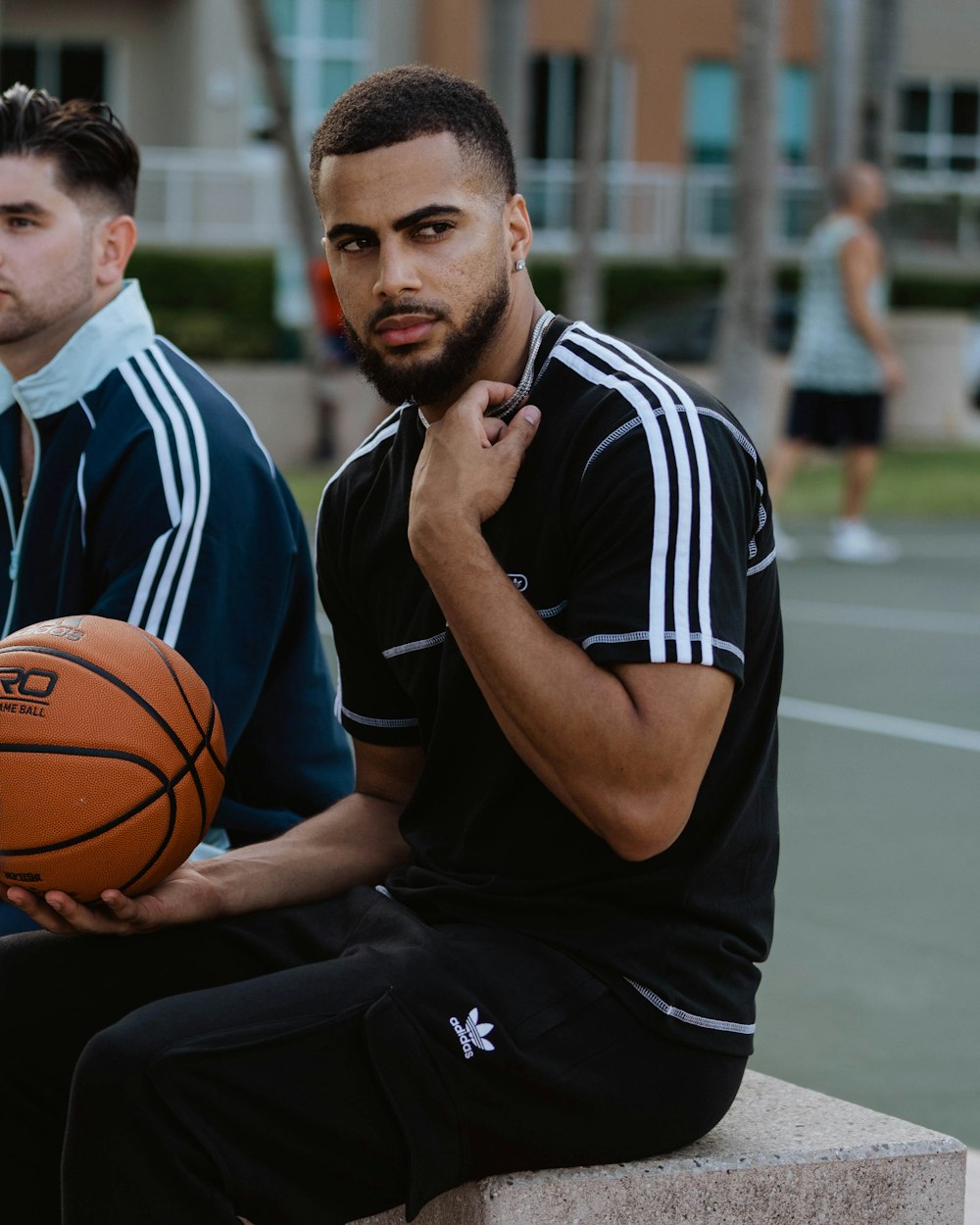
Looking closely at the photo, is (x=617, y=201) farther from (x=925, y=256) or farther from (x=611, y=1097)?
(x=611, y=1097)

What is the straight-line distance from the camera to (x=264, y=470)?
141 inches

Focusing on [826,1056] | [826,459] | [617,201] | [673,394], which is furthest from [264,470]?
[617,201]

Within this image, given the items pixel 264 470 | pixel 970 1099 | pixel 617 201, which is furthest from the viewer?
pixel 617 201

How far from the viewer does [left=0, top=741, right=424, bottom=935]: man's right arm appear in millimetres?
2883

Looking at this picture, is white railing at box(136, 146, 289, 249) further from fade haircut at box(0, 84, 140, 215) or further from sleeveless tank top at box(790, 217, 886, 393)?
fade haircut at box(0, 84, 140, 215)

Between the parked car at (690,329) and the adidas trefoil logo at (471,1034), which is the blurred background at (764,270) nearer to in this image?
the parked car at (690,329)

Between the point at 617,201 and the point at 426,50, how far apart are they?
13.1 ft

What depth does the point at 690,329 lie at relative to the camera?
87.8ft

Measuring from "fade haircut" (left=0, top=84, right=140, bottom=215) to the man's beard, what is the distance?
1161mm

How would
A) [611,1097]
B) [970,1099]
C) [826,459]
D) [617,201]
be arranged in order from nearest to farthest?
[611,1097], [970,1099], [826,459], [617,201]

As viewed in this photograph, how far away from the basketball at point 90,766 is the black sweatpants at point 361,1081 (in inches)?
8.9

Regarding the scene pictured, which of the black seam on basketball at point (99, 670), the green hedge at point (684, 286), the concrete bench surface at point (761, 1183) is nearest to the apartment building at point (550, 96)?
the green hedge at point (684, 286)

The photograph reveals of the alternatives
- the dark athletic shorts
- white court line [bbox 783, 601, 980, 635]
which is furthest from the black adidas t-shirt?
the dark athletic shorts

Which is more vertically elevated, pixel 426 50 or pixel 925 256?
pixel 426 50
